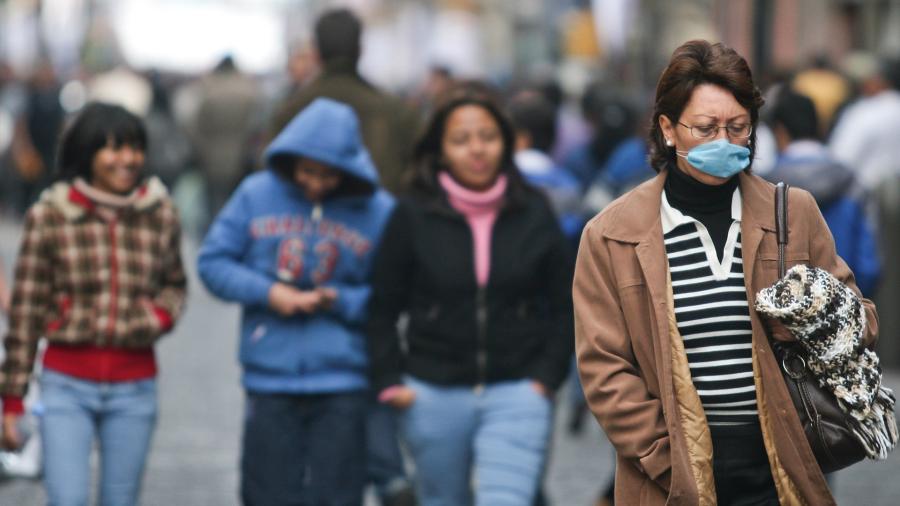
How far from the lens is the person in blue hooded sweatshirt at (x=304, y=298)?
6.48 m

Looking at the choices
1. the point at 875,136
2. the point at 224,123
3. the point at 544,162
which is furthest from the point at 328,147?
the point at 224,123

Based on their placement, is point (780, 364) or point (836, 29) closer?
point (780, 364)

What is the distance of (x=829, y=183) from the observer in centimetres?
775

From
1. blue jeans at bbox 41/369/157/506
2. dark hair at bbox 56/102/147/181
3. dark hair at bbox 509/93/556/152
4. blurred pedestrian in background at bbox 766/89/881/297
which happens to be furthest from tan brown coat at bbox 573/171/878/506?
dark hair at bbox 509/93/556/152

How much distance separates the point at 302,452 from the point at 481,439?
63cm

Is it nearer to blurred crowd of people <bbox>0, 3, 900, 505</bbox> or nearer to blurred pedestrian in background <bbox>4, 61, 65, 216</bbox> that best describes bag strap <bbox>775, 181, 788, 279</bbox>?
blurred crowd of people <bbox>0, 3, 900, 505</bbox>

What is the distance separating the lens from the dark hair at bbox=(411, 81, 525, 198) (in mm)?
6680

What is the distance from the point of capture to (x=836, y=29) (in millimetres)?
24047

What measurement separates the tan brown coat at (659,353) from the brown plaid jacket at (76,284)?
7.39ft

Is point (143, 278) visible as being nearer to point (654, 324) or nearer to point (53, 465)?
point (53, 465)

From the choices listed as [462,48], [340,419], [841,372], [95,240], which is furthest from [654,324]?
[462,48]

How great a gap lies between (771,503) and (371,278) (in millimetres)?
2357

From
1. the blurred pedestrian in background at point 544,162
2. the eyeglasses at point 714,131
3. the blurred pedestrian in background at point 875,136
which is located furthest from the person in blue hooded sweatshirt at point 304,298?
the blurred pedestrian in background at point 875,136

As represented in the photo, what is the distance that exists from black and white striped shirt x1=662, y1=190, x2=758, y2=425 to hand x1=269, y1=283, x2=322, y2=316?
6.83 feet
